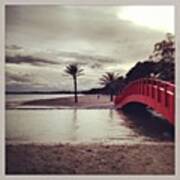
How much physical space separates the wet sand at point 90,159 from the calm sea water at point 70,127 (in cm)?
3

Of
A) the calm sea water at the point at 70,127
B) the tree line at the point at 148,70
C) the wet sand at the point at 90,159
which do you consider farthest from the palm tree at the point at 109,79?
the wet sand at the point at 90,159

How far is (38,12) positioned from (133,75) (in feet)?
1.71

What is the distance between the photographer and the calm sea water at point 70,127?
2082 mm

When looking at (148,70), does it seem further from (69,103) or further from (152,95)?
(69,103)

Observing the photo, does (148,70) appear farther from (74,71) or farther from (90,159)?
(90,159)

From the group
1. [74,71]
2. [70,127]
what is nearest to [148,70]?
[74,71]

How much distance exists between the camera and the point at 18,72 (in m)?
2.09

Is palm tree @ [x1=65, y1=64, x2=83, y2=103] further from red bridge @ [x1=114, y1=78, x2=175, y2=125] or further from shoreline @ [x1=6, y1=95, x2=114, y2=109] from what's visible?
red bridge @ [x1=114, y1=78, x2=175, y2=125]

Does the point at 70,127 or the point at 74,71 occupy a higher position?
the point at 74,71

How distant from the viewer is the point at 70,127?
2092 millimetres

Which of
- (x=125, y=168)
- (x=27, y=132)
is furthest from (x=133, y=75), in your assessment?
(x=27, y=132)

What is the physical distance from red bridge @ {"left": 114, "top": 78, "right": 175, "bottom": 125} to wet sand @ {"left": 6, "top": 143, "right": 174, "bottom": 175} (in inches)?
6.3

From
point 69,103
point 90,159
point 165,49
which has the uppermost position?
point 165,49

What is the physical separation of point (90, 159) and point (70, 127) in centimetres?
17
